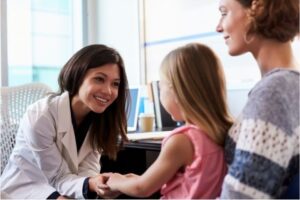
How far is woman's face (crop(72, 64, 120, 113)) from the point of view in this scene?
1.56 m

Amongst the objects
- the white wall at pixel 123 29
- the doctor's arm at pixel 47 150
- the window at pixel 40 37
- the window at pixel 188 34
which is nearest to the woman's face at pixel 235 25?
the doctor's arm at pixel 47 150

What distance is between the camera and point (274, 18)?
0.98m

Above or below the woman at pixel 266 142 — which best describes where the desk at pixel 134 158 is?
below

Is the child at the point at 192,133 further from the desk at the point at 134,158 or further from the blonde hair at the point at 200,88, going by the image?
the desk at the point at 134,158

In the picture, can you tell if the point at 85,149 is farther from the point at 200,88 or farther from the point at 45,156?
the point at 200,88

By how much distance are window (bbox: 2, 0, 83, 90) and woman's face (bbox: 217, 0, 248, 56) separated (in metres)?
1.97

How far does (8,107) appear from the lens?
5.79 feet

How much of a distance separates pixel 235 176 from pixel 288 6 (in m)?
0.45

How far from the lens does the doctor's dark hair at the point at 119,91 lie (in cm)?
157

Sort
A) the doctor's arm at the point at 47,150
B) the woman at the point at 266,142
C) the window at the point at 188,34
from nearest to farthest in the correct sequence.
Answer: the woman at the point at 266,142, the doctor's arm at the point at 47,150, the window at the point at 188,34

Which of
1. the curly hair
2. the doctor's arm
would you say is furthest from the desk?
the curly hair

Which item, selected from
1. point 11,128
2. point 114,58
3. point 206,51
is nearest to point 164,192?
point 206,51

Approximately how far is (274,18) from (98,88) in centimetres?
79

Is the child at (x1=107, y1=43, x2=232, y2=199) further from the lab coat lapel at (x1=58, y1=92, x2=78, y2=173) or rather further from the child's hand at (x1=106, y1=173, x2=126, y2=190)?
the lab coat lapel at (x1=58, y1=92, x2=78, y2=173)
